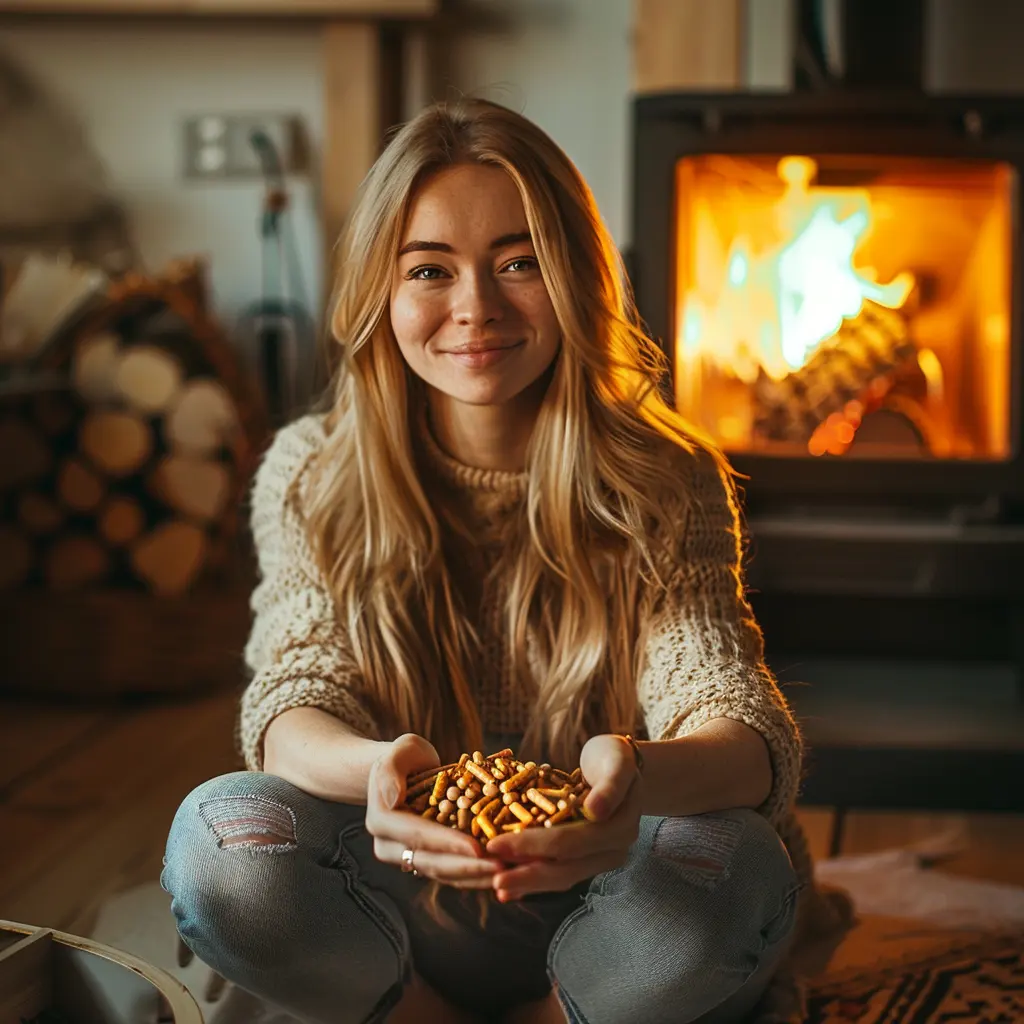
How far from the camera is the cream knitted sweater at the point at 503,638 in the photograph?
1.12 metres

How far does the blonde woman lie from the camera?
1.02 meters

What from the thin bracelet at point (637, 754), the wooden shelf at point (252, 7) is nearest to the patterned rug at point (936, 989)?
the thin bracelet at point (637, 754)

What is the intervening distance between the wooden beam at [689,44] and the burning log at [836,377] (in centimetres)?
49

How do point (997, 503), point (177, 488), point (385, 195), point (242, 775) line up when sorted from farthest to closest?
point (177, 488), point (997, 503), point (385, 195), point (242, 775)

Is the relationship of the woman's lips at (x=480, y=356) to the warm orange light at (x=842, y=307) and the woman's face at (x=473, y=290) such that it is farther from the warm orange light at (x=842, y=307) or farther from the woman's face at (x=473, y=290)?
the warm orange light at (x=842, y=307)

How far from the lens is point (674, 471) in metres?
1.23

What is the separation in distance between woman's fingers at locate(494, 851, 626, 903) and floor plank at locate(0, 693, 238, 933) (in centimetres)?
76

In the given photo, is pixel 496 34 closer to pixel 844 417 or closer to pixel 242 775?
pixel 844 417

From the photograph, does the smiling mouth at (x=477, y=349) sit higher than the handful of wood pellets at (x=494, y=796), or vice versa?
the smiling mouth at (x=477, y=349)

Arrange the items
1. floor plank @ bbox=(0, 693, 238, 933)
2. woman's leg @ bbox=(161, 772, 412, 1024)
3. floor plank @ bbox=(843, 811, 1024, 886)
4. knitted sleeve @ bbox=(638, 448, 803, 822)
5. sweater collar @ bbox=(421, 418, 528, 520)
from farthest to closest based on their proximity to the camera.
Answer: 1. floor plank @ bbox=(843, 811, 1024, 886)
2. floor plank @ bbox=(0, 693, 238, 933)
3. sweater collar @ bbox=(421, 418, 528, 520)
4. knitted sleeve @ bbox=(638, 448, 803, 822)
5. woman's leg @ bbox=(161, 772, 412, 1024)

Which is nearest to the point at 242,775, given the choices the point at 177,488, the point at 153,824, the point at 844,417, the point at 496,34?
the point at 153,824

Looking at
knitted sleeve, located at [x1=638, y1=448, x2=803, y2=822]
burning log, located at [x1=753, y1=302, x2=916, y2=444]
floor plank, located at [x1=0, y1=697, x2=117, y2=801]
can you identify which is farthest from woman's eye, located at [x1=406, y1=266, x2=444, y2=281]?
floor plank, located at [x1=0, y1=697, x2=117, y2=801]

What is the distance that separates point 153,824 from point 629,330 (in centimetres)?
94

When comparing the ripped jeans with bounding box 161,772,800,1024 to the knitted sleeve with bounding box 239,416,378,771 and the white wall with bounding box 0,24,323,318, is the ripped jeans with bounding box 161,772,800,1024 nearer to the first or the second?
the knitted sleeve with bounding box 239,416,378,771
